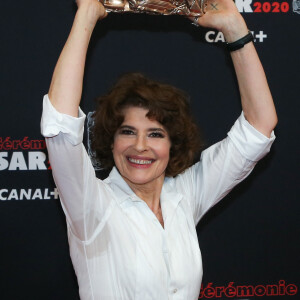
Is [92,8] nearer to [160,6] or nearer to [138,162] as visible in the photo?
[160,6]

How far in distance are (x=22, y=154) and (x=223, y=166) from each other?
0.79 metres

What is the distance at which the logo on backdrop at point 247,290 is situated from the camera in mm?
2107

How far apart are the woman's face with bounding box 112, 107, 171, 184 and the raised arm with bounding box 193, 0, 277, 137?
0.27 meters

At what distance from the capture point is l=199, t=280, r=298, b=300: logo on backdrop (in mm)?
2107

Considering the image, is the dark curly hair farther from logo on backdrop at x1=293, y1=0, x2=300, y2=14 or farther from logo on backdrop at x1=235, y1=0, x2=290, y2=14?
logo on backdrop at x1=293, y1=0, x2=300, y2=14

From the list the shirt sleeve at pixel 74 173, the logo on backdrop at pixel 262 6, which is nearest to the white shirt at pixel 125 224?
the shirt sleeve at pixel 74 173

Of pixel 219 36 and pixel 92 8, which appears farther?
pixel 219 36

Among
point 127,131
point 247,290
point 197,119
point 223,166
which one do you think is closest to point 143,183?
point 127,131

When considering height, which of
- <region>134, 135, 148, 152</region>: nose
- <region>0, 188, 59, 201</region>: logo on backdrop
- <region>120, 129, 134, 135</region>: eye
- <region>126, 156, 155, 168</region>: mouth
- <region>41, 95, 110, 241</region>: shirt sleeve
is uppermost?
<region>0, 188, 59, 201</region>: logo on backdrop

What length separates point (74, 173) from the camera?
1.21m

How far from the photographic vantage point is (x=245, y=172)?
1.58 metres

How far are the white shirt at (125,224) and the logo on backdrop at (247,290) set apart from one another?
2.18 ft

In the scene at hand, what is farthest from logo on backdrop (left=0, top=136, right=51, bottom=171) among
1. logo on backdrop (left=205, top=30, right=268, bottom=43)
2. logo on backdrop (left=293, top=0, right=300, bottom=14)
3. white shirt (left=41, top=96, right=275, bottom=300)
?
logo on backdrop (left=293, top=0, right=300, bottom=14)

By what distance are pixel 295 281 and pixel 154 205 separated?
936 millimetres
